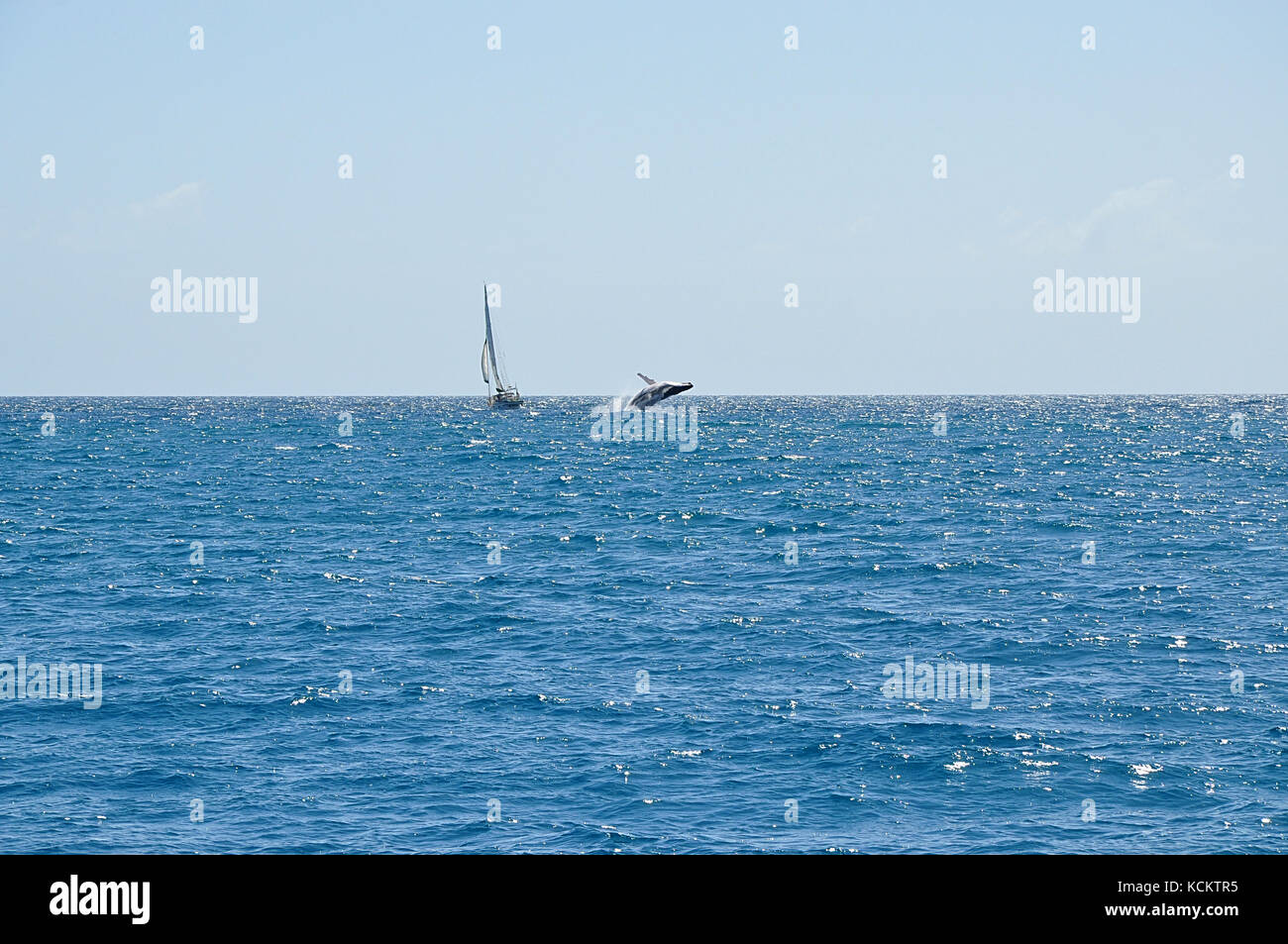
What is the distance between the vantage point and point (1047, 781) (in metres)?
25.8

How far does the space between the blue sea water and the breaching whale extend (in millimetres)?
26363

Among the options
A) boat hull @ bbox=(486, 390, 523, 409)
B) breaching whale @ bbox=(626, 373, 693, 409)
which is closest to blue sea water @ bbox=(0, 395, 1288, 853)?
breaching whale @ bbox=(626, 373, 693, 409)

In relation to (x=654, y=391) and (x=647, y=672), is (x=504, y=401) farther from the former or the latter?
(x=647, y=672)

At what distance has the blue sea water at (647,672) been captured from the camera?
24.0 m

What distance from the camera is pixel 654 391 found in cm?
11250

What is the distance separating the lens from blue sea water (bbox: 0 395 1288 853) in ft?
78.8

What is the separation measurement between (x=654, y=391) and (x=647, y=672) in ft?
257

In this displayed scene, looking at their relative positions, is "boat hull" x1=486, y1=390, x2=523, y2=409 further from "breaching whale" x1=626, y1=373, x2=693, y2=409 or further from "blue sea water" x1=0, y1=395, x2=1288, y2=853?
"blue sea water" x1=0, y1=395, x2=1288, y2=853

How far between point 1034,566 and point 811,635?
18280 mm

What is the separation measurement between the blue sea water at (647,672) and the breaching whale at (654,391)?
26363 mm

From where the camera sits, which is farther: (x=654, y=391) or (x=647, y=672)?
(x=654, y=391)

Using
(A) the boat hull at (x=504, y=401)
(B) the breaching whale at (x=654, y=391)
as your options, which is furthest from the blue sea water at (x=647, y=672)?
(A) the boat hull at (x=504, y=401)

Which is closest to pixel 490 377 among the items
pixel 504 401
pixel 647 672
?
pixel 504 401

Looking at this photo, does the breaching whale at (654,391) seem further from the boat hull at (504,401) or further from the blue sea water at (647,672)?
the boat hull at (504,401)
